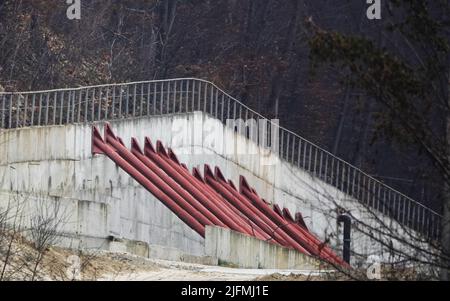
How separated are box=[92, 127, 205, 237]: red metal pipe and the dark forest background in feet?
28.3

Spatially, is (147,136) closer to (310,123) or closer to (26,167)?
(26,167)

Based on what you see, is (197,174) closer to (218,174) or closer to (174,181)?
(218,174)

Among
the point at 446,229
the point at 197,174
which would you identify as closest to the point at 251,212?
the point at 197,174

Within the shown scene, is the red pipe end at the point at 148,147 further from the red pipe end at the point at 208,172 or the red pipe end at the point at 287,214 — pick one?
the red pipe end at the point at 287,214

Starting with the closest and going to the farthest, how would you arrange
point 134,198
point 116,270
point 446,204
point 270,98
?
point 446,204 → point 116,270 → point 134,198 → point 270,98

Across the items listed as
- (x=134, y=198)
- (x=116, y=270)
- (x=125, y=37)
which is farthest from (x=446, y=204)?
(x=125, y=37)

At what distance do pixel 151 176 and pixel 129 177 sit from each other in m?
0.48

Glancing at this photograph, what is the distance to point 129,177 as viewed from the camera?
4075cm

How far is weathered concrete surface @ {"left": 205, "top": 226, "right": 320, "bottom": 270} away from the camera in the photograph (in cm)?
3444


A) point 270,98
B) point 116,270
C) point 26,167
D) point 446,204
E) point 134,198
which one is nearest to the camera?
point 446,204

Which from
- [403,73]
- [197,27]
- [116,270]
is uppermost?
[197,27]

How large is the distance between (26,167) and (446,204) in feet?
55.7

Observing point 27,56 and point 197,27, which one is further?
point 197,27

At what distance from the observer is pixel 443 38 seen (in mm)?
21047
